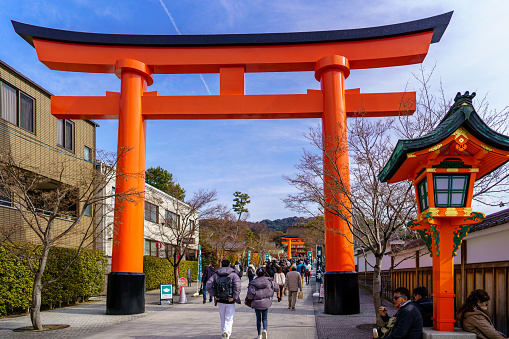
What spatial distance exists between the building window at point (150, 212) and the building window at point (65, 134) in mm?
9896

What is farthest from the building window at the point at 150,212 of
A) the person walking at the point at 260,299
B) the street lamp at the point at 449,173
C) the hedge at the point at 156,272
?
the street lamp at the point at 449,173

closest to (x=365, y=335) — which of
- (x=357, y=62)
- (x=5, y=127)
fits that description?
(x=357, y=62)

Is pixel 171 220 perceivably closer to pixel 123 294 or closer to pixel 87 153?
pixel 87 153

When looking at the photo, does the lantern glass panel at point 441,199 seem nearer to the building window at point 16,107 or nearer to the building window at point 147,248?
the building window at point 16,107

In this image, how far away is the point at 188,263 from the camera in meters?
34.6

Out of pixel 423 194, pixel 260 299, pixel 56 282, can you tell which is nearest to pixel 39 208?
pixel 56 282

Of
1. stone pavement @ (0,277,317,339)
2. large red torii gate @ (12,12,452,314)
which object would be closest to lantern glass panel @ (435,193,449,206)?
stone pavement @ (0,277,317,339)

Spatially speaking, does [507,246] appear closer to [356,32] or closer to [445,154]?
[445,154]

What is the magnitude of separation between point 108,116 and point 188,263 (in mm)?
20116

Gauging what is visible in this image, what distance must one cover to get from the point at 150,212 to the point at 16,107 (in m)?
15.6

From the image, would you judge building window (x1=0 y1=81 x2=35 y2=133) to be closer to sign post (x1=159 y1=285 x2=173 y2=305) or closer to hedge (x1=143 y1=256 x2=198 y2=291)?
sign post (x1=159 y1=285 x2=173 y2=305)

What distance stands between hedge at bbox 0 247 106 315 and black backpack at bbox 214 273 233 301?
736 centimetres

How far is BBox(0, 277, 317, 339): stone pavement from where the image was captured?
11.5 meters

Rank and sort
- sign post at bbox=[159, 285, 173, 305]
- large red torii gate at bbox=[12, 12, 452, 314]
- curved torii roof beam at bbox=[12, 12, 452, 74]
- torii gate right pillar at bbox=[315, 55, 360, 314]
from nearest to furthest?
1. torii gate right pillar at bbox=[315, 55, 360, 314]
2. large red torii gate at bbox=[12, 12, 452, 314]
3. curved torii roof beam at bbox=[12, 12, 452, 74]
4. sign post at bbox=[159, 285, 173, 305]
